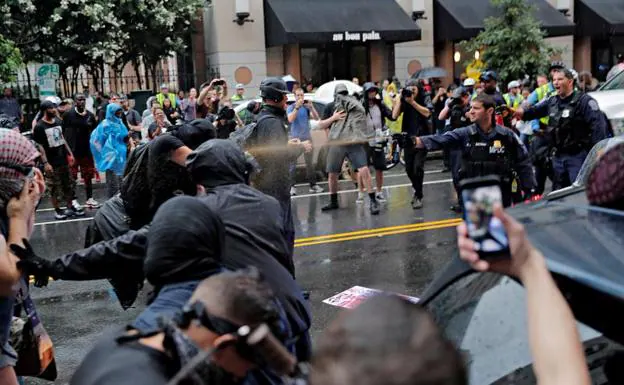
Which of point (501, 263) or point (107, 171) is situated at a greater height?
Answer: point (501, 263)

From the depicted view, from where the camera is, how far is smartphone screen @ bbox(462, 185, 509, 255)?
161 centimetres

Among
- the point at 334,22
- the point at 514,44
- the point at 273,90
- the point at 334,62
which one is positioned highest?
the point at 334,22

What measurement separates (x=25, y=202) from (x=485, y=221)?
2246mm

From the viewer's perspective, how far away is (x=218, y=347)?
1.87 meters

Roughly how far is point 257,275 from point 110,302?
5.43 meters

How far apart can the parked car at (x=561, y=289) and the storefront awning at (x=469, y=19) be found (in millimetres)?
21668

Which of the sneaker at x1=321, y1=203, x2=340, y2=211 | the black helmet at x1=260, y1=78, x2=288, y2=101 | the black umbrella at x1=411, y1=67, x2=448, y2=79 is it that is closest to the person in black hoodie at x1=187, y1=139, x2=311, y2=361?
the black helmet at x1=260, y1=78, x2=288, y2=101

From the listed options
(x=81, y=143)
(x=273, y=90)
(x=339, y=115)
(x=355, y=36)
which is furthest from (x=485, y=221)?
(x=355, y=36)

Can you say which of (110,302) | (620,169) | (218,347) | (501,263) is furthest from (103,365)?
(110,302)

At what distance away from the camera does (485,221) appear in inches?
63.4

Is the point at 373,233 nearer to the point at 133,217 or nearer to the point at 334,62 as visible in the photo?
the point at 133,217

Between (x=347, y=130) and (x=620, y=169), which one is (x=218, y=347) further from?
(x=347, y=130)

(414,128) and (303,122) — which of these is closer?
(414,128)

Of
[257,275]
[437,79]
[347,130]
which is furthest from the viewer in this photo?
[437,79]
